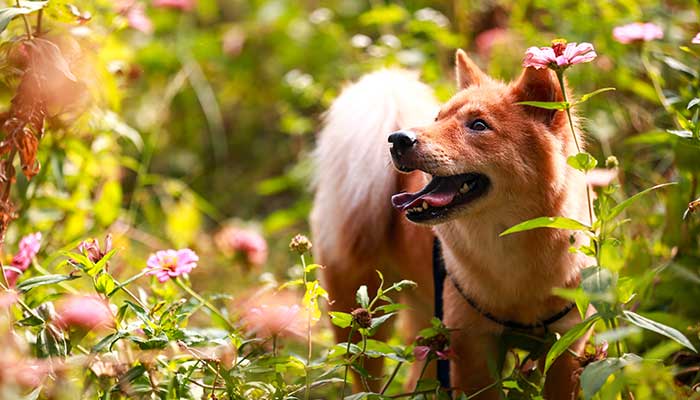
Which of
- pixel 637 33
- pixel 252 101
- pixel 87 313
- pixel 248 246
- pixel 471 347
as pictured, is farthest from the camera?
pixel 252 101

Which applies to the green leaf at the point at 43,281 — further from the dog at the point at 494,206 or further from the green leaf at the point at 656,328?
the green leaf at the point at 656,328

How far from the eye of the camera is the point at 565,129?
2.21 metres

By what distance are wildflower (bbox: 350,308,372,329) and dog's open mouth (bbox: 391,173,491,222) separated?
0.96 ft

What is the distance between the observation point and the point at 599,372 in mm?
1683

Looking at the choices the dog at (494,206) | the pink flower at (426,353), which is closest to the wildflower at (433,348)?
the pink flower at (426,353)

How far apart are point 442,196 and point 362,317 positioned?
408mm

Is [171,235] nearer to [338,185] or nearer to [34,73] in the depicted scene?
[338,185]

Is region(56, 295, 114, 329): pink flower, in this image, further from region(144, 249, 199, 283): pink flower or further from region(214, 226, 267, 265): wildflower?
region(214, 226, 267, 265): wildflower

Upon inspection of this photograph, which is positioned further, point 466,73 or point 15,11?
point 466,73

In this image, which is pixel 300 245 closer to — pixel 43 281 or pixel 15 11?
pixel 43 281

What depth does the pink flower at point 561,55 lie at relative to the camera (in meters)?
1.83

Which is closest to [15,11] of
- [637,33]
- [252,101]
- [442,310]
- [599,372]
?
[442,310]

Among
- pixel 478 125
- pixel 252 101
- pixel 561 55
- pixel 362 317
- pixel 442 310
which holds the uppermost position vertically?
pixel 561 55

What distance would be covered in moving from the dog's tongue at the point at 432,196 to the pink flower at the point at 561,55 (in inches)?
15.8
